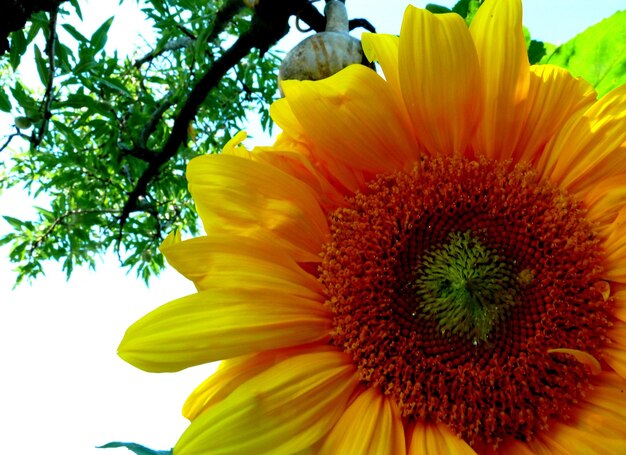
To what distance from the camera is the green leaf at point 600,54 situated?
2.14 feet

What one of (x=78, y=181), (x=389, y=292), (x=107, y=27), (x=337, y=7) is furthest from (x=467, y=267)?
(x=78, y=181)

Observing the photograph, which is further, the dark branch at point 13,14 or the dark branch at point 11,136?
the dark branch at point 11,136

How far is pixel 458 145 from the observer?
2.16 feet

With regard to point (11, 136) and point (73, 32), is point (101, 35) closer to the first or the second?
point (73, 32)

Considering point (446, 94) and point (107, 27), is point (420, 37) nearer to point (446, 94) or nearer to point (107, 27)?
point (446, 94)

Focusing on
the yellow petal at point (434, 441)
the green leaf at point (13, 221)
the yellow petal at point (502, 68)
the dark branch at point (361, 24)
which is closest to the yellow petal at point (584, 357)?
Answer: the yellow petal at point (434, 441)

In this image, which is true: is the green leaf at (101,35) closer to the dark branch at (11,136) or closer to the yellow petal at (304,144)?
the dark branch at (11,136)

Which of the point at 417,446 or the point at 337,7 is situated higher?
the point at 337,7

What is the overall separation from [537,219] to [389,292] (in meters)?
0.18

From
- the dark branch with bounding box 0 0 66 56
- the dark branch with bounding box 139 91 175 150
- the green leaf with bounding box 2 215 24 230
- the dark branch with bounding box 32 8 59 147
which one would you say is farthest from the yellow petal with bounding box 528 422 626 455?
the green leaf with bounding box 2 215 24 230

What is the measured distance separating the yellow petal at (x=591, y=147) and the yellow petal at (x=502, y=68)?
1.8 inches

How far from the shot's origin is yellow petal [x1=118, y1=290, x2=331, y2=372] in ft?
1.84

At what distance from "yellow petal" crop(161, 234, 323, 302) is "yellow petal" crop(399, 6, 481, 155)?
212mm

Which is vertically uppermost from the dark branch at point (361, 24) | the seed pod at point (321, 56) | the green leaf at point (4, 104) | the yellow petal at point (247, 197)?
the green leaf at point (4, 104)
